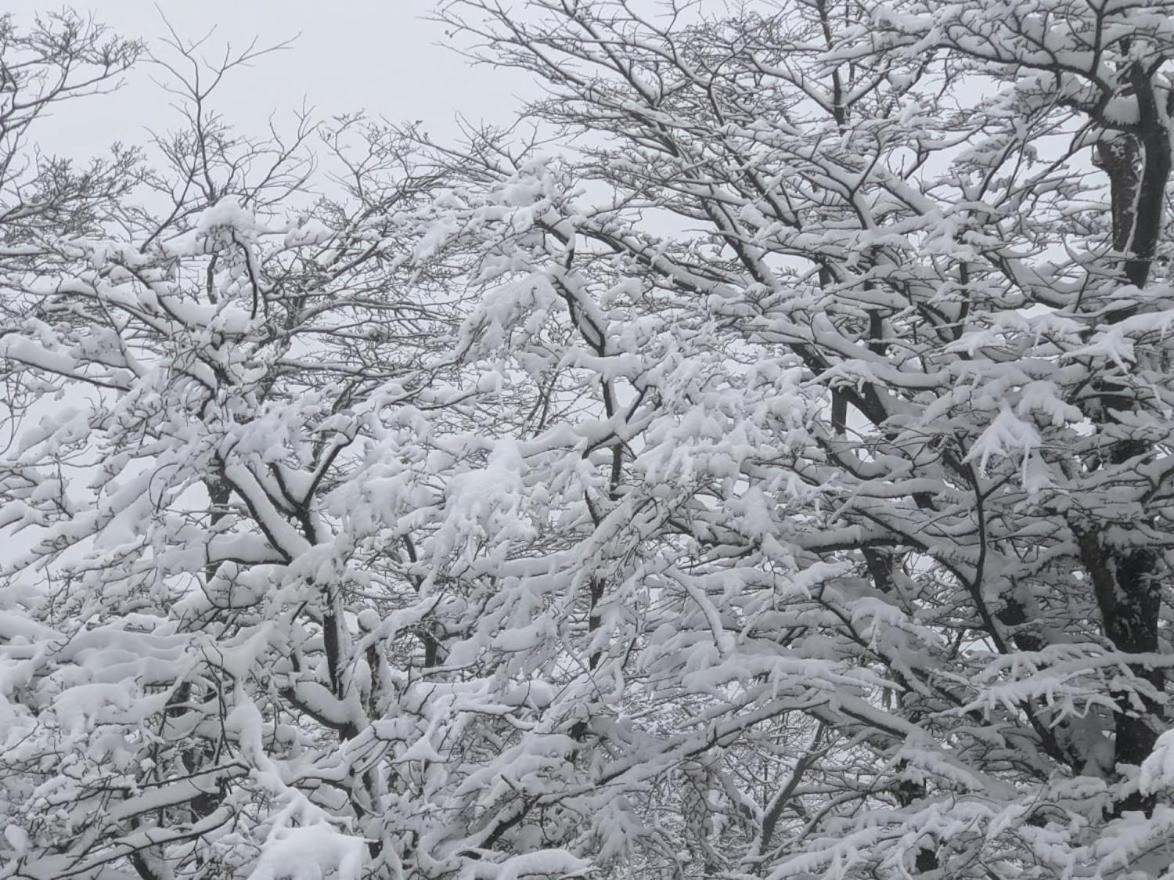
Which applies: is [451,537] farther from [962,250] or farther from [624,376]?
[962,250]

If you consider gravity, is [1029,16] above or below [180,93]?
below

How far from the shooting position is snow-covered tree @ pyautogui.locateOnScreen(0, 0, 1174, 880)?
3.68m

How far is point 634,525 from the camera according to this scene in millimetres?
3982

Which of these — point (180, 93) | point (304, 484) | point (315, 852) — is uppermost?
point (180, 93)

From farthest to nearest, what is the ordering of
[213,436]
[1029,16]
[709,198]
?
[709,198] < [1029,16] < [213,436]

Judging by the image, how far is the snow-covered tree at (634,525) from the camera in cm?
368

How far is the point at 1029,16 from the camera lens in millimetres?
4344

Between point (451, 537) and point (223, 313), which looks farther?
point (223, 313)

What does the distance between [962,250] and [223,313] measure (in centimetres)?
310

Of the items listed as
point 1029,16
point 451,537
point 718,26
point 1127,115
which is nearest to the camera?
point 451,537

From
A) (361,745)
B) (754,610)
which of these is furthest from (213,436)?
(754,610)

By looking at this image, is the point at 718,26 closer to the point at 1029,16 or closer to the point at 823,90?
the point at 823,90

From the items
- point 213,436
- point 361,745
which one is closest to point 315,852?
point 361,745

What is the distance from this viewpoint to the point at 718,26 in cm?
653
